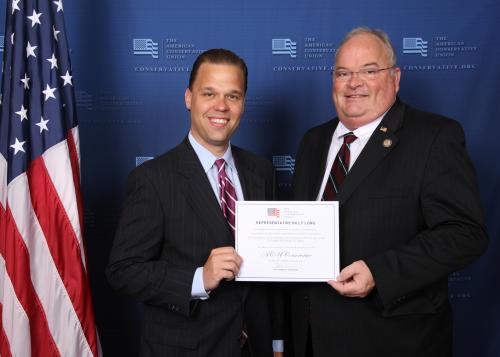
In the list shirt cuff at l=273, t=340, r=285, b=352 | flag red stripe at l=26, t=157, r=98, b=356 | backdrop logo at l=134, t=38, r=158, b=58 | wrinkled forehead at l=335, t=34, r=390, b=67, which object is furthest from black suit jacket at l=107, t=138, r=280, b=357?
backdrop logo at l=134, t=38, r=158, b=58

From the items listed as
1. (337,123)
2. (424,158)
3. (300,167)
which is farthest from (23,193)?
(424,158)

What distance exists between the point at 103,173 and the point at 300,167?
1.30m

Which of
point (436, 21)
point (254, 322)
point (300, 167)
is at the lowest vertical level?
point (254, 322)

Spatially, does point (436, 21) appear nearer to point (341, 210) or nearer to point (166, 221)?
point (341, 210)

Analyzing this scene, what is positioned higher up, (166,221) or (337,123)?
(337,123)

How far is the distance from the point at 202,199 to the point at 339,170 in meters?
0.55

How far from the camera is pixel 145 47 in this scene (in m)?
3.25

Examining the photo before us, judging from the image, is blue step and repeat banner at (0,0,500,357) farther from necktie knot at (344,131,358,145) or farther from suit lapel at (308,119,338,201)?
necktie knot at (344,131,358,145)

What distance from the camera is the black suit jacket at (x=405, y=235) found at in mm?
1986

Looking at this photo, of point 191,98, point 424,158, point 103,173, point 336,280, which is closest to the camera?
point 336,280

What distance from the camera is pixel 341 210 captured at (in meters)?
2.07

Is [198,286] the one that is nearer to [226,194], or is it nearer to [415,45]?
[226,194]

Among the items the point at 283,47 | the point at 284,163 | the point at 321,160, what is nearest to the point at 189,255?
the point at 321,160

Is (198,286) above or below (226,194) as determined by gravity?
below
